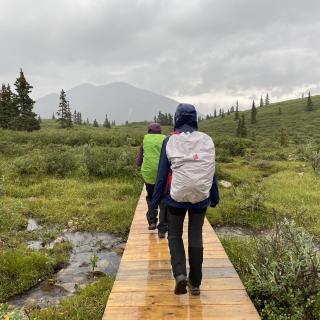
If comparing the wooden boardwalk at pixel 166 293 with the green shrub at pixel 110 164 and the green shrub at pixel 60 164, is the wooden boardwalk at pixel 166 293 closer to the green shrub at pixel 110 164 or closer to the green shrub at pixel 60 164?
the green shrub at pixel 110 164

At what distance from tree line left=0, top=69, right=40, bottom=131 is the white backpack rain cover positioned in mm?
53102

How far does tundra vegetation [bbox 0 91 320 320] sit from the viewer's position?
253 inches

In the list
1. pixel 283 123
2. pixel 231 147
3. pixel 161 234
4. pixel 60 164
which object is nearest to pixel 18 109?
pixel 231 147

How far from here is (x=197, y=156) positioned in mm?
5383

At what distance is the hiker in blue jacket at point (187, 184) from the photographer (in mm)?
5375

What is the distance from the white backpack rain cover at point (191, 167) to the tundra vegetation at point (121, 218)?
7.21ft

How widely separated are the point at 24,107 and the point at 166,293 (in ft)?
179

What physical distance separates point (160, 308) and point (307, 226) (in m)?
7.97

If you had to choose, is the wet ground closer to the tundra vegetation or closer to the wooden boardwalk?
the tundra vegetation

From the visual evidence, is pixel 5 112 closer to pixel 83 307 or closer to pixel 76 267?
pixel 76 267

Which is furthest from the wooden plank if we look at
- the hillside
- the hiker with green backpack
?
the hillside

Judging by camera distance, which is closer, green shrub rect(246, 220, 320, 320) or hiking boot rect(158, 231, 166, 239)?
green shrub rect(246, 220, 320, 320)

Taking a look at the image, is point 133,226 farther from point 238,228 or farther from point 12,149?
point 12,149

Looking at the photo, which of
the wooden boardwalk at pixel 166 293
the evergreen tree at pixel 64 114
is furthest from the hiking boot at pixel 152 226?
the evergreen tree at pixel 64 114
